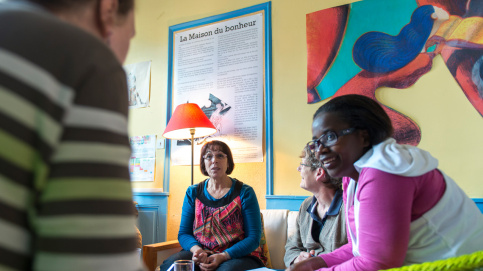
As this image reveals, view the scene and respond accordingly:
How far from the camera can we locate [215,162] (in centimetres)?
292

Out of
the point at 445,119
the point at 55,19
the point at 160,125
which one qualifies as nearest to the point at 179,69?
the point at 160,125

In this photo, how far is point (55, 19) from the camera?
396mm

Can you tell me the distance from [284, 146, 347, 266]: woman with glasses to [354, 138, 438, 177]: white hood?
925 mm

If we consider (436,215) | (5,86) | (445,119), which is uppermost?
(445,119)

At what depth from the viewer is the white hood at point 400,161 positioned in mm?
997

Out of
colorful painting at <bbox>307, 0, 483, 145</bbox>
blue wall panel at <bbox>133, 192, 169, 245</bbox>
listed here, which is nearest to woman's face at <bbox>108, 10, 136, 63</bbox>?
colorful painting at <bbox>307, 0, 483, 145</bbox>

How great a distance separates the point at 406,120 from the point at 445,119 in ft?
0.86

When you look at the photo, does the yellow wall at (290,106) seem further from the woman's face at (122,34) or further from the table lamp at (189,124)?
the woman's face at (122,34)

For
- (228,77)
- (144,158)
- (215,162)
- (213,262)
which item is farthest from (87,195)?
(144,158)

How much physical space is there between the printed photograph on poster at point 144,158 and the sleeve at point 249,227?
1.60 m

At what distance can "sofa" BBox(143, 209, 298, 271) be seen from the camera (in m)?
2.92

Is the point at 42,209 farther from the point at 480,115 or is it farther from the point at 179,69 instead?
the point at 179,69

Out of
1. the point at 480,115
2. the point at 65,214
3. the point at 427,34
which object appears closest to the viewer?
the point at 65,214

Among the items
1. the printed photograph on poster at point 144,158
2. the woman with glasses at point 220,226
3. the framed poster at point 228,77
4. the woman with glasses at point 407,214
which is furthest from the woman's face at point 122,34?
the printed photograph on poster at point 144,158
